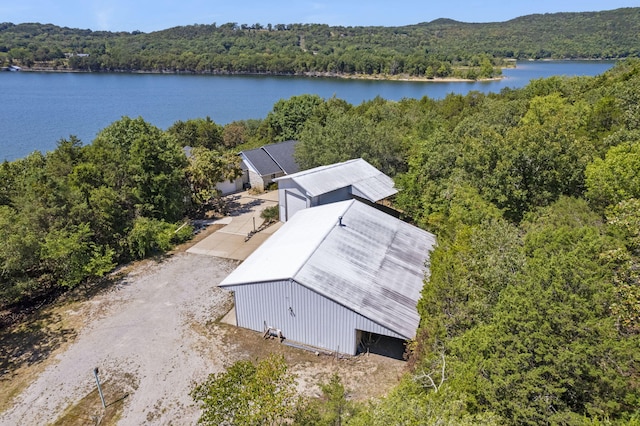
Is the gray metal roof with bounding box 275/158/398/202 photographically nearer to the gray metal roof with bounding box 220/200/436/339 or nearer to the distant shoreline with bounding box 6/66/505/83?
the gray metal roof with bounding box 220/200/436/339

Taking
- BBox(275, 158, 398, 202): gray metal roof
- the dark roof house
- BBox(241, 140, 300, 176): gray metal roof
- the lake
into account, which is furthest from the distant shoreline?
BBox(275, 158, 398, 202): gray metal roof

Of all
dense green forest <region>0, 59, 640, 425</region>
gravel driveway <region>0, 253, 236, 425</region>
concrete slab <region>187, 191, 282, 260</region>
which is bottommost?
concrete slab <region>187, 191, 282, 260</region>

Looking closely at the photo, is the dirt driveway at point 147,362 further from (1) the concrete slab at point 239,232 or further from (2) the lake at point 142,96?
(2) the lake at point 142,96

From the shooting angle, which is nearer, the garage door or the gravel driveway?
the gravel driveway

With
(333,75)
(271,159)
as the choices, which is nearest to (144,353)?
(271,159)

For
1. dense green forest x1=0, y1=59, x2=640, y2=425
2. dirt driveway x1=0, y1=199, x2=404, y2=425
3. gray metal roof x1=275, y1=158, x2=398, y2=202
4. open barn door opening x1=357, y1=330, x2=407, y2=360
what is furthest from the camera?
gray metal roof x1=275, y1=158, x2=398, y2=202

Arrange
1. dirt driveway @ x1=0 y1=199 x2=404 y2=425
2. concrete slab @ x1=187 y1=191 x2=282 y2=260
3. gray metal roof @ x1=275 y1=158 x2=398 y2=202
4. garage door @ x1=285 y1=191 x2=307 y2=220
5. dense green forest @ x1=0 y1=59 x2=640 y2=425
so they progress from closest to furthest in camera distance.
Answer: dense green forest @ x1=0 y1=59 x2=640 y2=425 < dirt driveway @ x1=0 y1=199 x2=404 y2=425 < concrete slab @ x1=187 y1=191 x2=282 y2=260 < gray metal roof @ x1=275 y1=158 x2=398 y2=202 < garage door @ x1=285 y1=191 x2=307 y2=220

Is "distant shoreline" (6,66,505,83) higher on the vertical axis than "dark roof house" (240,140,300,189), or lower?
higher
